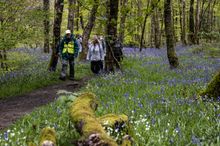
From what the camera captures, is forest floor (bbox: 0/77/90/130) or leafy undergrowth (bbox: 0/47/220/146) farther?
forest floor (bbox: 0/77/90/130)

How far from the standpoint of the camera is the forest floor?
34.2ft

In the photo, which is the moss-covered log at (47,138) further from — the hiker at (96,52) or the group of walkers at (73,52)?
the hiker at (96,52)

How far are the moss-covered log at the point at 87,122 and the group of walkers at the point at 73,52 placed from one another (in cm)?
1074

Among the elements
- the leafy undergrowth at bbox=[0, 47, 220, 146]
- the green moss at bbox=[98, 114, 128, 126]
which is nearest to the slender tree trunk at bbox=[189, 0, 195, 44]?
the leafy undergrowth at bbox=[0, 47, 220, 146]

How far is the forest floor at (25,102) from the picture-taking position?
10.4 m

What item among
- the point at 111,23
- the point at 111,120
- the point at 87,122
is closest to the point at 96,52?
the point at 111,23

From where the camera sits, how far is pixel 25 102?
12.8 meters

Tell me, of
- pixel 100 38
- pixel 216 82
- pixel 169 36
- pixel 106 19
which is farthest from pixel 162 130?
pixel 100 38

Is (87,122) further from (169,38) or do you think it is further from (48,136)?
(169,38)

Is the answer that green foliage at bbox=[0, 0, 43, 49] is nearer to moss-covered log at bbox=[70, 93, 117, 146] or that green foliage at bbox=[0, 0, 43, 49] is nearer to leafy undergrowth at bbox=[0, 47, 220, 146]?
leafy undergrowth at bbox=[0, 47, 220, 146]

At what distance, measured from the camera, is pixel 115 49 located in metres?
18.1

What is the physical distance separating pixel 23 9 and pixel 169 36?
23.3 feet

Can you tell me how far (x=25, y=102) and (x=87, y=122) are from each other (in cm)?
790

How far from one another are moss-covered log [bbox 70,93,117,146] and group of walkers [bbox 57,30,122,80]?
10.7 meters
